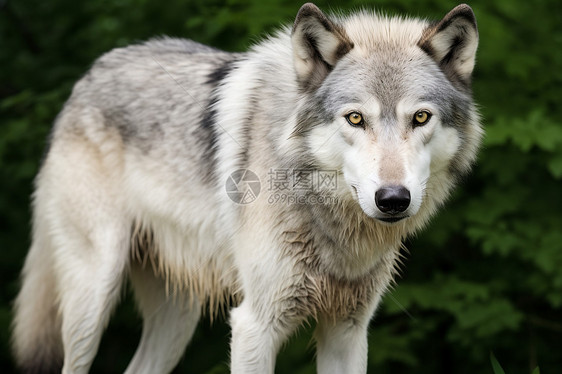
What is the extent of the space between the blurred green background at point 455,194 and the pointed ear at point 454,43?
1.40m

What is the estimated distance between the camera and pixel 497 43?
202 inches

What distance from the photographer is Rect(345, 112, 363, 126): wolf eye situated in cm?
280

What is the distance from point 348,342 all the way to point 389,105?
126 centimetres

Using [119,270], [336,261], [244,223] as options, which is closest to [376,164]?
[336,261]

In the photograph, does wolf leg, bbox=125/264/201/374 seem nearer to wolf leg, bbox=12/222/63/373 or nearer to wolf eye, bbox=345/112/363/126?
wolf leg, bbox=12/222/63/373

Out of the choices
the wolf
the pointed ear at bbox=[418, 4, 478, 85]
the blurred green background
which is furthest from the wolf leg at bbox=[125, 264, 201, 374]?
the pointed ear at bbox=[418, 4, 478, 85]

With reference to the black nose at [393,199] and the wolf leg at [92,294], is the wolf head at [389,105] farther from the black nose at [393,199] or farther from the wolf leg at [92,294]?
the wolf leg at [92,294]

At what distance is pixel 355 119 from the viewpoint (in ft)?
9.22

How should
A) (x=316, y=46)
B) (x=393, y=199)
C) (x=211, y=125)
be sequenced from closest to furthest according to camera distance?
1. (x=393, y=199)
2. (x=316, y=46)
3. (x=211, y=125)

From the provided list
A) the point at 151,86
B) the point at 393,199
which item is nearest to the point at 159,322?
the point at 151,86

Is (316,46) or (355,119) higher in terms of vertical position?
(316,46)

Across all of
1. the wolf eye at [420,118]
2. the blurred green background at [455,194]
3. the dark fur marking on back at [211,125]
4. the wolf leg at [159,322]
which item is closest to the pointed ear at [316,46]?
the wolf eye at [420,118]

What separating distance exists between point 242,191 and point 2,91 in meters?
4.16

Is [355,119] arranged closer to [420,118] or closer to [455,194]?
[420,118]
